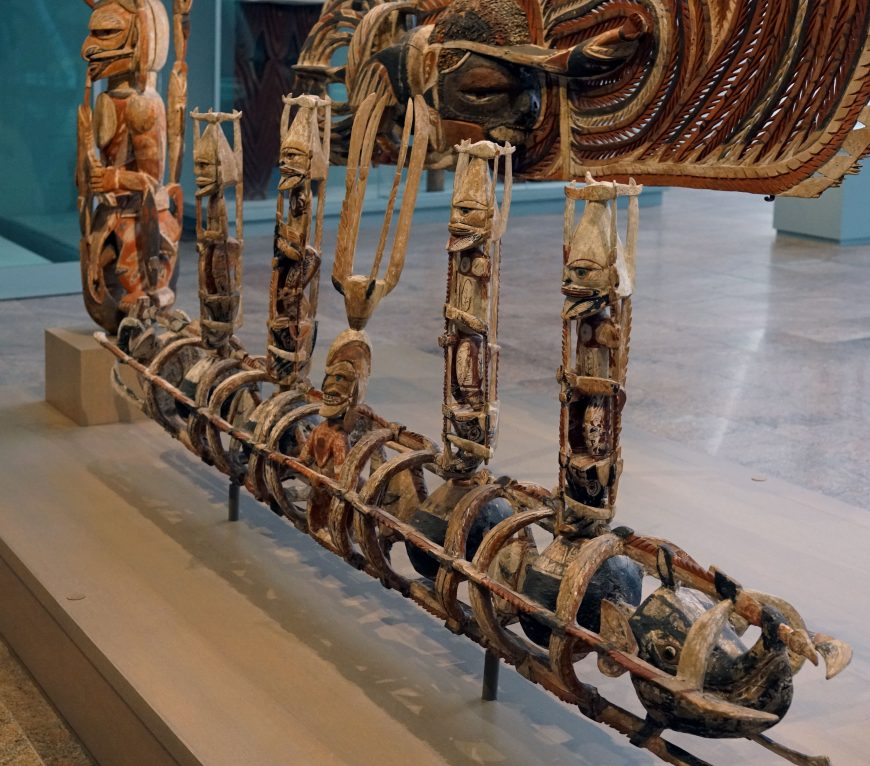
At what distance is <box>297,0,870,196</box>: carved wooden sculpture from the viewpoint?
94.6 inches

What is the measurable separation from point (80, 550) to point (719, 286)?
5.21m

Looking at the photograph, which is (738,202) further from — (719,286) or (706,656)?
(706,656)

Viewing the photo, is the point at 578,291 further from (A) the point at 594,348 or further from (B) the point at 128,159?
(B) the point at 128,159

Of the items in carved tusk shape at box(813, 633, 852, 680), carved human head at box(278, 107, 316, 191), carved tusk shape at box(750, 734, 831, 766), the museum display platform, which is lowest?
the museum display platform

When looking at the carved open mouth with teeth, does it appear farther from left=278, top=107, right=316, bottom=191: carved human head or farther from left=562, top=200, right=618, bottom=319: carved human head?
Result: left=278, top=107, right=316, bottom=191: carved human head

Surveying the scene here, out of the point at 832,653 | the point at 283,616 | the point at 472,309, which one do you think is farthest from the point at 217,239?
the point at 832,653

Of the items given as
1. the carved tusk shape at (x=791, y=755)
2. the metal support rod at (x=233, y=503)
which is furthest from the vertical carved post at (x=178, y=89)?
the carved tusk shape at (x=791, y=755)

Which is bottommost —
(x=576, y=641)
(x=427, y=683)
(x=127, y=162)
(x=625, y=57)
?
(x=427, y=683)

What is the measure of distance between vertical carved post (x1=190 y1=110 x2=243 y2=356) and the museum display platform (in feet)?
1.63

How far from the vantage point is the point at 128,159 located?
4070 mm

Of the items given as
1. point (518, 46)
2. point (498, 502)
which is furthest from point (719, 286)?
point (498, 502)

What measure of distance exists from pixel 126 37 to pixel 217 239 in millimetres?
928

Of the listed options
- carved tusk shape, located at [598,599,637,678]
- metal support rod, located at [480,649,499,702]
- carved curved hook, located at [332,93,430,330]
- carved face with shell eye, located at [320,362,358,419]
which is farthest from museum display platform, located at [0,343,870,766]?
carved curved hook, located at [332,93,430,330]

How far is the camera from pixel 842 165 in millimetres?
2379
